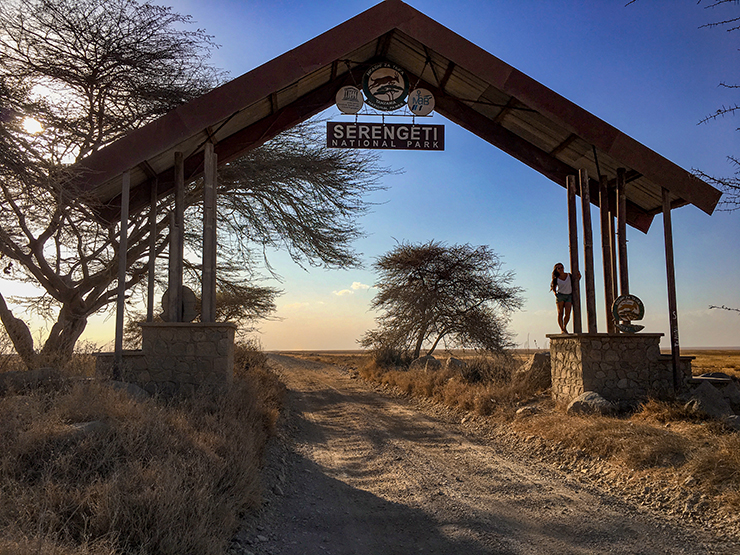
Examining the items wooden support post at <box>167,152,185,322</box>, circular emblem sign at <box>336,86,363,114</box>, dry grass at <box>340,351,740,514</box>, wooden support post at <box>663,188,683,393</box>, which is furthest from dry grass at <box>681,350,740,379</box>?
wooden support post at <box>167,152,185,322</box>

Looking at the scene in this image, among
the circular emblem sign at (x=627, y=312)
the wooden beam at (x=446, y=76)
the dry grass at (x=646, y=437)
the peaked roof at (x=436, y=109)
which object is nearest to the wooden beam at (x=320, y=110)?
the peaked roof at (x=436, y=109)

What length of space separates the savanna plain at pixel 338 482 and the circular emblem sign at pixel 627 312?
190cm

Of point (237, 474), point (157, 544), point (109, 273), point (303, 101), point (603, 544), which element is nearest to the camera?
point (157, 544)

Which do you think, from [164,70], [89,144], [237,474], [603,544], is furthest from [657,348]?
[89,144]

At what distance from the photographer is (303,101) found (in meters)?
12.4

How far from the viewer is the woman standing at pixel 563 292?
1183cm

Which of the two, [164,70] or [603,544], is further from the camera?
[164,70]

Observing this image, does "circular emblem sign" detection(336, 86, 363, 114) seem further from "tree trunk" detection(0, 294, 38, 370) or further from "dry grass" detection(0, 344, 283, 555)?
"tree trunk" detection(0, 294, 38, 370)

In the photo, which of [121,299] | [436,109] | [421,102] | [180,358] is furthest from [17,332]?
[436,109]

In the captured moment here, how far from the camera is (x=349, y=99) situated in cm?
1177

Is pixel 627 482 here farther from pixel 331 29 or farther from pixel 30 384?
pixel 331 29

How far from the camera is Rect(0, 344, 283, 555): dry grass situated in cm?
386

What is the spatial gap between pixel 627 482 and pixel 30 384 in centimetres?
826

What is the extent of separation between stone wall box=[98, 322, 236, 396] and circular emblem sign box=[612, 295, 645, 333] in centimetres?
799
